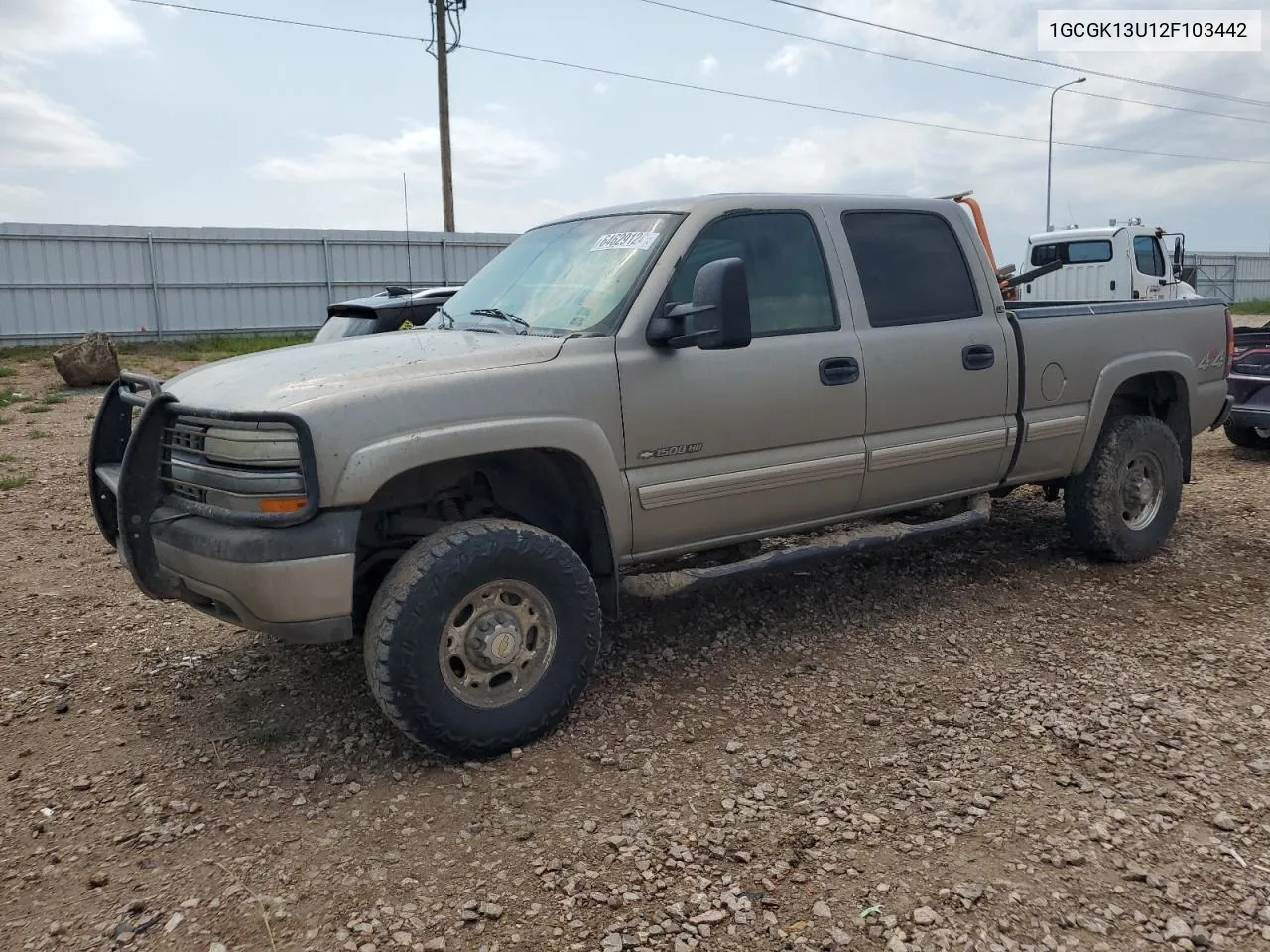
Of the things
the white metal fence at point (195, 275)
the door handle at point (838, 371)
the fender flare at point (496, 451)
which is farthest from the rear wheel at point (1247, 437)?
the white metal fence at point (195, 275)

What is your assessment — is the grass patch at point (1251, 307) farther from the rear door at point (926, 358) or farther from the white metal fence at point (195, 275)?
the rear door at point (926, 358)

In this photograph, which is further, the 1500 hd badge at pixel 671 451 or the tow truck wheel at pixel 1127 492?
the tow truck wheel at pixel 1127 492

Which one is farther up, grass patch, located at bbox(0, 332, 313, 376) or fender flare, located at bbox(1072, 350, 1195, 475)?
grass patch, located at bbox(0, 332, 313, 376)

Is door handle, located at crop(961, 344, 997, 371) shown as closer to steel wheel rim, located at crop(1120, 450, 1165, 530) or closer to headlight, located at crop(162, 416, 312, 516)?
steel wheel rim, located at crop(1120, 450, 1165, 530)

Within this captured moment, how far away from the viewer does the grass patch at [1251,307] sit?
3097 cm

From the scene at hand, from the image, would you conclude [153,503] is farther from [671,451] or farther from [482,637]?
[671,451]

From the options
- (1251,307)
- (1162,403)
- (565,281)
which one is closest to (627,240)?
(565,281)

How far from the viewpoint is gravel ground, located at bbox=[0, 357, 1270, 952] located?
8.59ft

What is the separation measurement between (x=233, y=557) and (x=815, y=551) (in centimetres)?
234

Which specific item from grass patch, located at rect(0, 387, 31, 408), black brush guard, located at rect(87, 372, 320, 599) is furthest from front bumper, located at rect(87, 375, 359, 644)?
grass patch, located at rect(0, 387, 31, 408)

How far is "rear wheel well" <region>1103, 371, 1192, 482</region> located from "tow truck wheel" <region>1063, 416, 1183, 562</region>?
0.35 ft

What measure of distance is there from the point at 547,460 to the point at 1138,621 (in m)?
2.92

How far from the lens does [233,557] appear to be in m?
3.11

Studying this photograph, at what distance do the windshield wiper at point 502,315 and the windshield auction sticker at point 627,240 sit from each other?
0.45 metres
